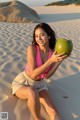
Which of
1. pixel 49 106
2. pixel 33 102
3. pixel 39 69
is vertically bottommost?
pixel 49 106

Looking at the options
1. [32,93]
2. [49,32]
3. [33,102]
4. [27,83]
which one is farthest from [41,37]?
[33,102]

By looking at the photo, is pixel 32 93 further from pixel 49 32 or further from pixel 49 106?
pixel 49 32

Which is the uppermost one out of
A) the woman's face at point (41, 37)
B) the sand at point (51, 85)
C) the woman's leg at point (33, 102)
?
the woman's face at point (41, 37)

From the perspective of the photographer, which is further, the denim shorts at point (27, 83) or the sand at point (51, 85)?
the denim shorts at point (27, 83)

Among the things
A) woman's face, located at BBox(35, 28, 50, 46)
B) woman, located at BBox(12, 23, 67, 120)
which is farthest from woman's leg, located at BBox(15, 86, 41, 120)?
woman's face, located at BBox(35, 28, 50, 46)

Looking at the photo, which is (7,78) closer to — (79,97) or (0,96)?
(0,96)

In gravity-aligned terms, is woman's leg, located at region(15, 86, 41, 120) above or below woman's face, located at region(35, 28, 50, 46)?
below

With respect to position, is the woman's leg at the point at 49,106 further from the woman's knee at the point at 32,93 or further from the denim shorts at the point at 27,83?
the woman's knee at the point at 32,93

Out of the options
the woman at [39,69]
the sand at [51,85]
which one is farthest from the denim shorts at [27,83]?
the sand at [51,85]

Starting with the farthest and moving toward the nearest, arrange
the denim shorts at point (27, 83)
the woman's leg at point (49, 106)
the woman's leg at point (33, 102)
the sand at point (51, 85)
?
the denim shorts at point (27, 83) < the sand at point (51, 85) < the woman's leg at point (49, 106) < the woman's leg at point (33, 102)

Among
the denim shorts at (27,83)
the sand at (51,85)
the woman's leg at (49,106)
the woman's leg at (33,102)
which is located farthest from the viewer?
the denim shorts at (27,83)

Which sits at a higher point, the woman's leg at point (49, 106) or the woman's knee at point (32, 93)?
the woman's knee at point (32, 93)

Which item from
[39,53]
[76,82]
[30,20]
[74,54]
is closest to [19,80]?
[39,53]

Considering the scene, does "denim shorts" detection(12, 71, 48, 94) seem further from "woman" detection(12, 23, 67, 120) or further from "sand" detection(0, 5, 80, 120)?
"sand" detection(0, 5, 80, 120)
